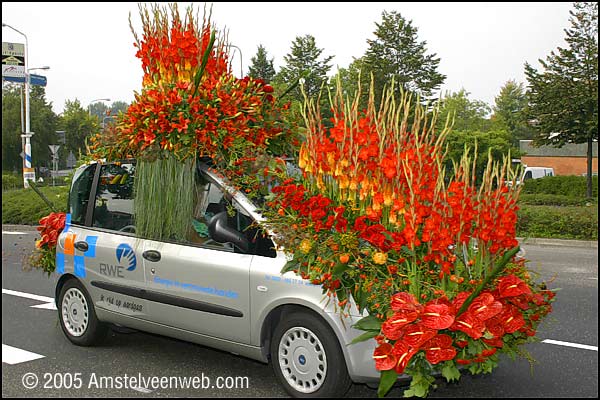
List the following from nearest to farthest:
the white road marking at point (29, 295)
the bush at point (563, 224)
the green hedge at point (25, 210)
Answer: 1. the white road marking at point (29, 295)
2. the bush at point (563, 224)
3. the green hedge at point (25, 210)

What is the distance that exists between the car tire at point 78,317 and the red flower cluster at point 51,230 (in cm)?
49

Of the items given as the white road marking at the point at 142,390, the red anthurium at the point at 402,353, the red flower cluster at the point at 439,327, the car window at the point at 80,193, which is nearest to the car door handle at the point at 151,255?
the white road marking at the point at 142,390

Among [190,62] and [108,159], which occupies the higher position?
[190,62]

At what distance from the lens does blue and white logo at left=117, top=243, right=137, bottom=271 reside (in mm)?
5824

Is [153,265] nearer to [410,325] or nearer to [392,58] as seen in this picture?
[410,325]

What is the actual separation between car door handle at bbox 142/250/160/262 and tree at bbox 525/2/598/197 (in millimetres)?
26667

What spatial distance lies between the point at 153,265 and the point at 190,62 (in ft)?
5.52

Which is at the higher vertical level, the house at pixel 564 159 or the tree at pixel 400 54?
the tree at pixel 400 54

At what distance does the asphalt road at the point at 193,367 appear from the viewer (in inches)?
205

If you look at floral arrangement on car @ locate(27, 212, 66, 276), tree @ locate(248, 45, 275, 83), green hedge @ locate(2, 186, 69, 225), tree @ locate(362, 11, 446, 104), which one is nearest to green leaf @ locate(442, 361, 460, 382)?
floral arrangement on car @ locate(27, 212, 66, 276)

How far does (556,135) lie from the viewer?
3112 cm

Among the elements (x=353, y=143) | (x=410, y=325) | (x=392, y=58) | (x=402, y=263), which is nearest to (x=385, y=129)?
(x=353, y=143)

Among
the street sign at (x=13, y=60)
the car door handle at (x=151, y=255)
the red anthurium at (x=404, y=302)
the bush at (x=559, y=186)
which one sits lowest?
the red anthurium at (x=404, y=302)

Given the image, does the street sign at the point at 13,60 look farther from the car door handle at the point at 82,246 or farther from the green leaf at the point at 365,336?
the green leaf at the point at 365,336
